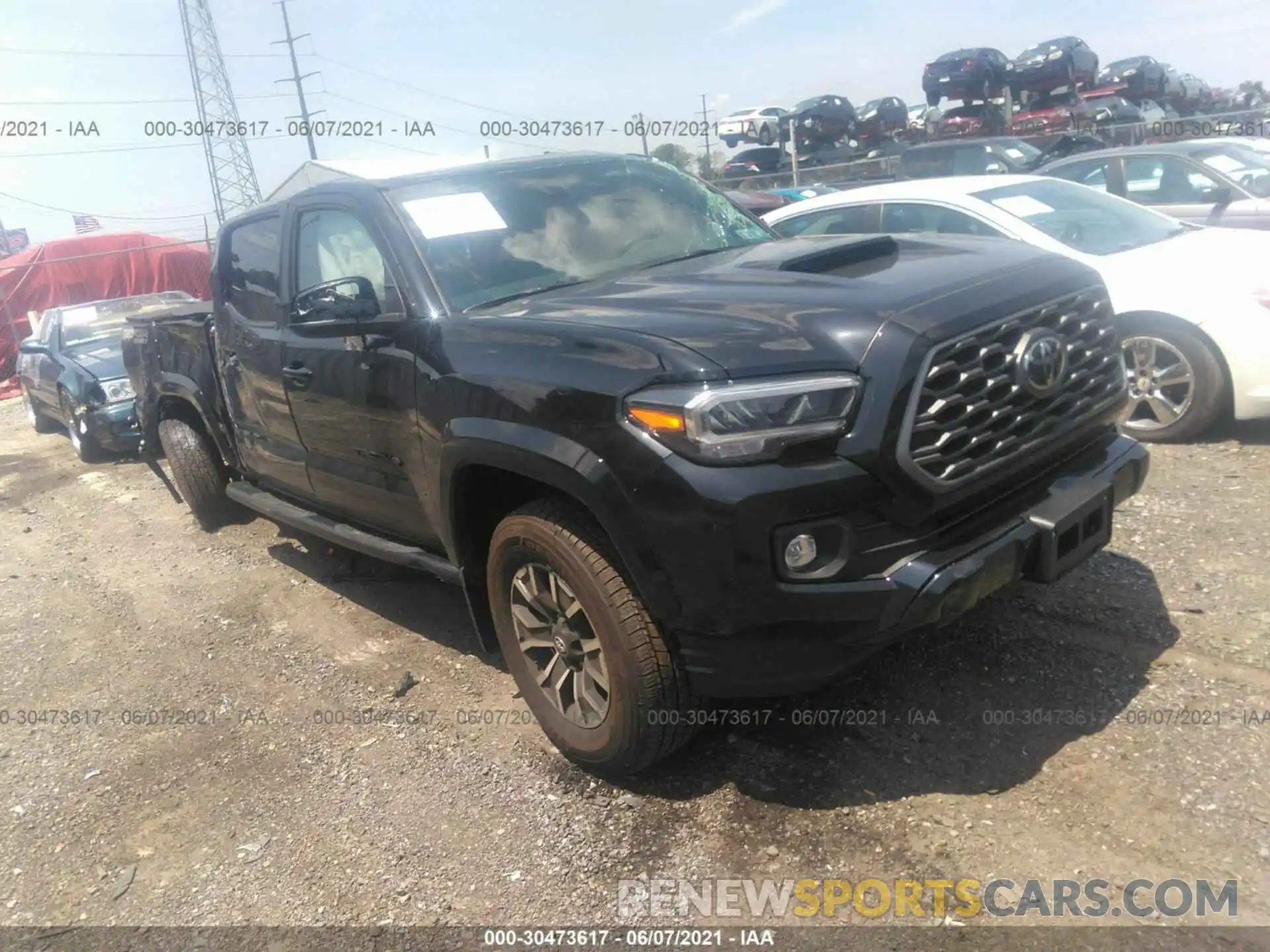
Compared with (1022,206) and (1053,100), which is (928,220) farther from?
(1053,100)

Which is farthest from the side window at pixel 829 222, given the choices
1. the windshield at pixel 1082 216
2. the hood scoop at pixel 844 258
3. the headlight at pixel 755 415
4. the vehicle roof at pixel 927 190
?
the headlight at pixel 755 415

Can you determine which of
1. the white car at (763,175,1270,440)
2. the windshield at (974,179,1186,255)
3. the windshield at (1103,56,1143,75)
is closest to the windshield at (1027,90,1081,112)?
the windshield at (1103,56,1143,75)

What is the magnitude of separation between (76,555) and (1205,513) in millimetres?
6706

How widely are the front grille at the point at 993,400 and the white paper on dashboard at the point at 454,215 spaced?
182 cm

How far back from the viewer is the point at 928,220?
644 cm

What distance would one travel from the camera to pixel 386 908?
2.75 meters

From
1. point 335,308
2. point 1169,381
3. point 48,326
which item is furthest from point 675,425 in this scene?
point 48,326

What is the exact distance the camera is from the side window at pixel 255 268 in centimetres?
448

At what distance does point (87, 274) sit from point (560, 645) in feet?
63.7

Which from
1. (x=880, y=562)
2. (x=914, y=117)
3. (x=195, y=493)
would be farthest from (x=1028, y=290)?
(x=914, y=117)

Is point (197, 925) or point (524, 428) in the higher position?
point (524, 428)

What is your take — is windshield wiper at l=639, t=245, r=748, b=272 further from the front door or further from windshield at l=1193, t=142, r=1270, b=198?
windshield at l=1193, t=142, r=1270, b=198

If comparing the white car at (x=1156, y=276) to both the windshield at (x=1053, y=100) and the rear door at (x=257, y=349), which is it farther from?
the windshield at (x=1053, y=100)

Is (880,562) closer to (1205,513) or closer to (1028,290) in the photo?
(1028,290)
